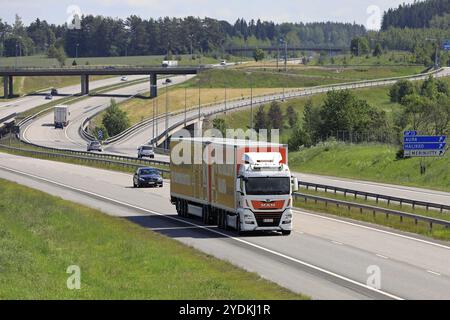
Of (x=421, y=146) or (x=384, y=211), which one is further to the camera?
(x=421, y=146)

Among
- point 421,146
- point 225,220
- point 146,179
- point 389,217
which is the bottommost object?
point 146,179

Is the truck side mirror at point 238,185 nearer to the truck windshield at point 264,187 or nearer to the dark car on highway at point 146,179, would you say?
the truck windshield at point 264,187

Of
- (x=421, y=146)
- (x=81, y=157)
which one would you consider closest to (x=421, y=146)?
(x=421, y=146)

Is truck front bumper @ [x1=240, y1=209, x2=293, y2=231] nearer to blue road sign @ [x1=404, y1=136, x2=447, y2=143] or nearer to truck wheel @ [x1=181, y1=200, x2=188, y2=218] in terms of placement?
truck wheel @ [x1=181, y1=200, x2=188, y2=218]

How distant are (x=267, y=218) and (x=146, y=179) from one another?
97.5 ft

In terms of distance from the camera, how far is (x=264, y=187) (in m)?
39.9

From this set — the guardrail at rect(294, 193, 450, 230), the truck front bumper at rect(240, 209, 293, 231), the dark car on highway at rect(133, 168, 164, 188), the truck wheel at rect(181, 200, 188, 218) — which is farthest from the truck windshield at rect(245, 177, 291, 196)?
the dark car on highway at rect(133, 168, 164, 188)

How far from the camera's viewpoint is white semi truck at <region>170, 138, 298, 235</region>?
3991 centimetres

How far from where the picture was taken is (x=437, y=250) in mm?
36656

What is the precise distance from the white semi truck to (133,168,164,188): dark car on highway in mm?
24151

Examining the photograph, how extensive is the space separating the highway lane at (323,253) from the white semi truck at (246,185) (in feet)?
2.33

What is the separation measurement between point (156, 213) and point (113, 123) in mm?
112727

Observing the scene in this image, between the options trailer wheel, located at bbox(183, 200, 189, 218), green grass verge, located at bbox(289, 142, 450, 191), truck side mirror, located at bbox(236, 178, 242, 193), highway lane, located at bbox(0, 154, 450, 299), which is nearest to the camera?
highway lane, located at bbox(0, 154, 450, 299)

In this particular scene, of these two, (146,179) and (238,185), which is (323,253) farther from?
(146,179)
